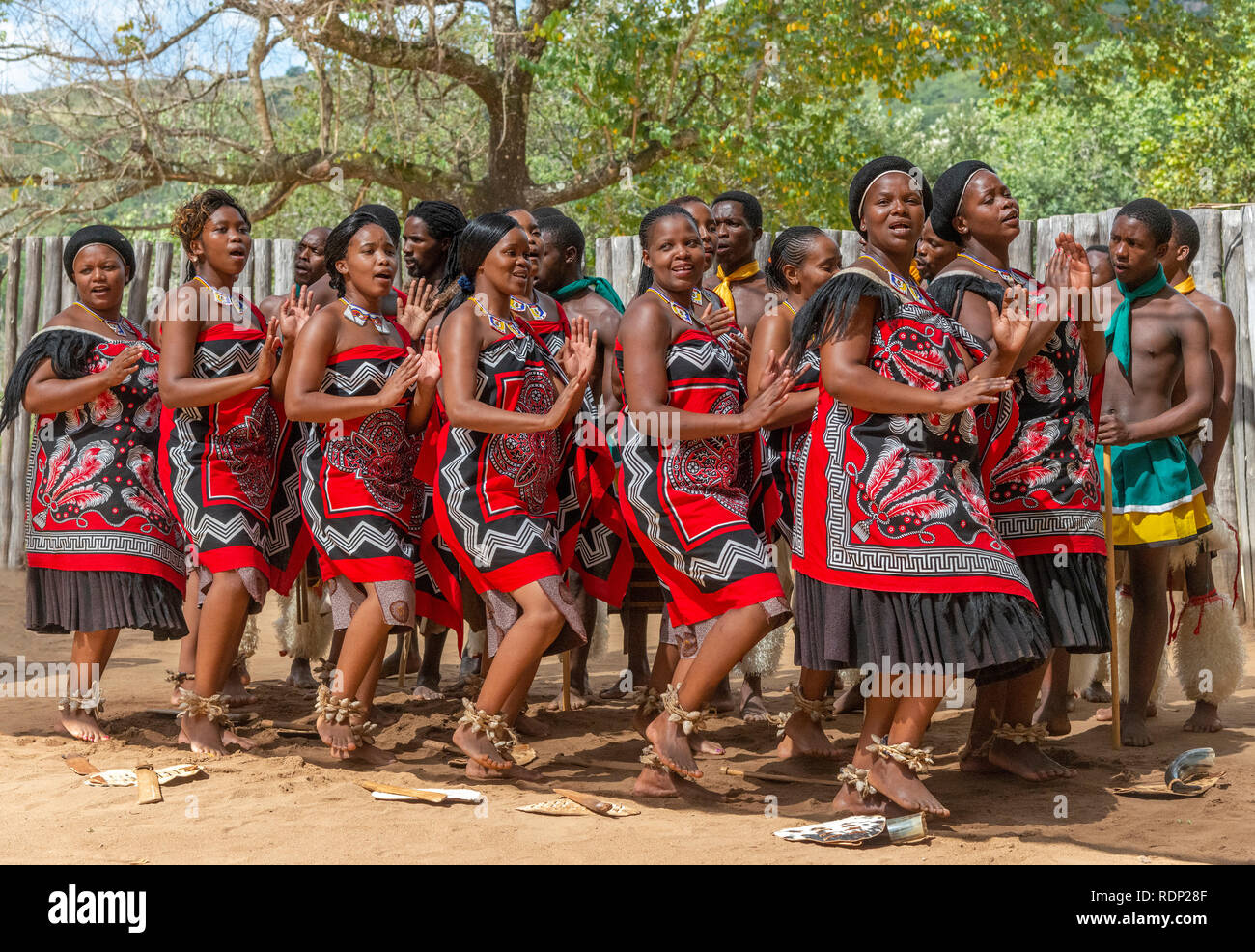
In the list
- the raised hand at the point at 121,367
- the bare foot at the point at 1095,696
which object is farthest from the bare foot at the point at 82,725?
the bare foot at the point at 1095,696

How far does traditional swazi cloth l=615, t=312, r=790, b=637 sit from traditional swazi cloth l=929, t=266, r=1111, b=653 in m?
0.95

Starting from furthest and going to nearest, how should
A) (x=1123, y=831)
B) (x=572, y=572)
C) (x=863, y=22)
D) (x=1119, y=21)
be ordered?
(x=1119, y=21) → (x=863, y=22) → (x=572, y=572) → (x=1123, y=831)

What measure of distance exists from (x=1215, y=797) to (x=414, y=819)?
2841 millimetres

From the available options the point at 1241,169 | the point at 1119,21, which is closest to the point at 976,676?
the point at 1119,21

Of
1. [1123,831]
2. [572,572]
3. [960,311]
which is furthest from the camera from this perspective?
[572,572]

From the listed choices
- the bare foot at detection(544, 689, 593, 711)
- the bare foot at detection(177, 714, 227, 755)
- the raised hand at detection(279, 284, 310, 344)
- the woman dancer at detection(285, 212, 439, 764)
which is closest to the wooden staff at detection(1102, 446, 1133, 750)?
the bare foot at detection(544, 689, 593, 711)

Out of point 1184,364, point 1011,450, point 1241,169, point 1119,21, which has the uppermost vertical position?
point 1119,21

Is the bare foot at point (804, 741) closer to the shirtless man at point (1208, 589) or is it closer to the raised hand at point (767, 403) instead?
the raised hand at point (767, 403)

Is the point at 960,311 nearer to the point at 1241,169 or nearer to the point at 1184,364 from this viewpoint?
the point at 1184,364

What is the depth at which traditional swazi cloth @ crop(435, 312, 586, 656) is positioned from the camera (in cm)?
481

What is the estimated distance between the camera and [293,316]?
17.3ft

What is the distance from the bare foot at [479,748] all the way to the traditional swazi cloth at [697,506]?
2.71 ft

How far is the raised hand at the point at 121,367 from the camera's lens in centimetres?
542

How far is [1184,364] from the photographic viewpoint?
562 cm
